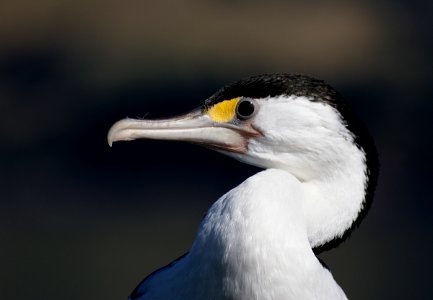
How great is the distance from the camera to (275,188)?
275 centimetres

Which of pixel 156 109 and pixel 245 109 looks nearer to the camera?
pixel 245 109

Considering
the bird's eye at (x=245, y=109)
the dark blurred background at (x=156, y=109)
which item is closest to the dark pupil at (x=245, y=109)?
the bird's eye at (x=245, y=109)

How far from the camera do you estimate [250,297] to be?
2.72m

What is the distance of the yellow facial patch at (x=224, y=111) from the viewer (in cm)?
293

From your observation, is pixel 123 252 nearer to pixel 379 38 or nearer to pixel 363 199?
pixel 379 38

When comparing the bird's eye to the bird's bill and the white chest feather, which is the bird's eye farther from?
the white chest feather

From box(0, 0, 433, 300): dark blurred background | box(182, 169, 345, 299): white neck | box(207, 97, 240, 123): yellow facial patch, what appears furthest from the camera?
box(0, 0, 433, 300): dark blurred background

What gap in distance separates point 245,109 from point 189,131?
0.56 ft

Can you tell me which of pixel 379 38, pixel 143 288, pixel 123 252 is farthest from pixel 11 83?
pixel 143 288

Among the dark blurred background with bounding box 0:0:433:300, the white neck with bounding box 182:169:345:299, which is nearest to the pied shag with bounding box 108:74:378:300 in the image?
the white neck with bounding box 182:169:345:299

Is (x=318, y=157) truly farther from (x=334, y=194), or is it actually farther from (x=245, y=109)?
(x=245, y=109)

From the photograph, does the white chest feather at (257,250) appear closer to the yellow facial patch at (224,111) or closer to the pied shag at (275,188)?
the pied shag at (275,188)

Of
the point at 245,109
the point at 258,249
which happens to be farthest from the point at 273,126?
the point at 258,249

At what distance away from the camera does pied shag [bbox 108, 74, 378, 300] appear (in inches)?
106
